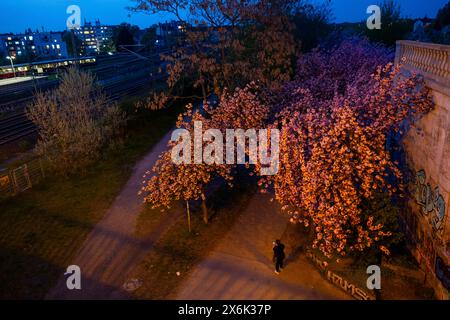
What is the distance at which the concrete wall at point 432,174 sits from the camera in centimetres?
1045

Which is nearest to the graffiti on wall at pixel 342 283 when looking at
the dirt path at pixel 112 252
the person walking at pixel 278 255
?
the person walking at pixel 278 255

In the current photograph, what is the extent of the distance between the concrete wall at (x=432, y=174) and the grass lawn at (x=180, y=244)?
7530 mm

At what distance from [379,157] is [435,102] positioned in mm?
2414

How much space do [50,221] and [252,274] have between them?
10021 mm

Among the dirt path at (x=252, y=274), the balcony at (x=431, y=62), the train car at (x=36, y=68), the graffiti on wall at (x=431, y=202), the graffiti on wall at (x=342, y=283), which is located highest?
the balcony at (x=431, y=62)

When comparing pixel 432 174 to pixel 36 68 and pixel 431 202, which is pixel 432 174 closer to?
pixel 431 202

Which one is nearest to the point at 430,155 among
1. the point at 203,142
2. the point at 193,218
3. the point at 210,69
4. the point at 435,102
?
the point at 435,102

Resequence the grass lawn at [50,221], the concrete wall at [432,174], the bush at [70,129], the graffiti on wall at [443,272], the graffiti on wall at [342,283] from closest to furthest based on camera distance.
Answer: the graffiti on wall at [443,272] → the concrete wall at [432,174] → the graffiti on wall at [342,283] → the grass lawn at [50,221] → the bush at [70,129]

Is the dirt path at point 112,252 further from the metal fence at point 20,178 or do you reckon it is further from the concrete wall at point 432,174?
the concrete wall at point 432,174

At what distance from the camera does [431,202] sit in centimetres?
1141

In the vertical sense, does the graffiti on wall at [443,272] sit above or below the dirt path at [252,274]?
above

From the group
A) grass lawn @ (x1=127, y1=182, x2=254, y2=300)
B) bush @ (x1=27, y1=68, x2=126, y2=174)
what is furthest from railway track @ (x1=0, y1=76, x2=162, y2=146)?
grass lawn @ (x1=127, y1=182, x2=254, y2=300)

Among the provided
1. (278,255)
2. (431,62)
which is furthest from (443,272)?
(431,62)

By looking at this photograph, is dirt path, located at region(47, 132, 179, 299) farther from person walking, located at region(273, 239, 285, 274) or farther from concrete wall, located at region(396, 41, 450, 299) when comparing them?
→ concrete wall, located at region(396, 41, 450, 299)
